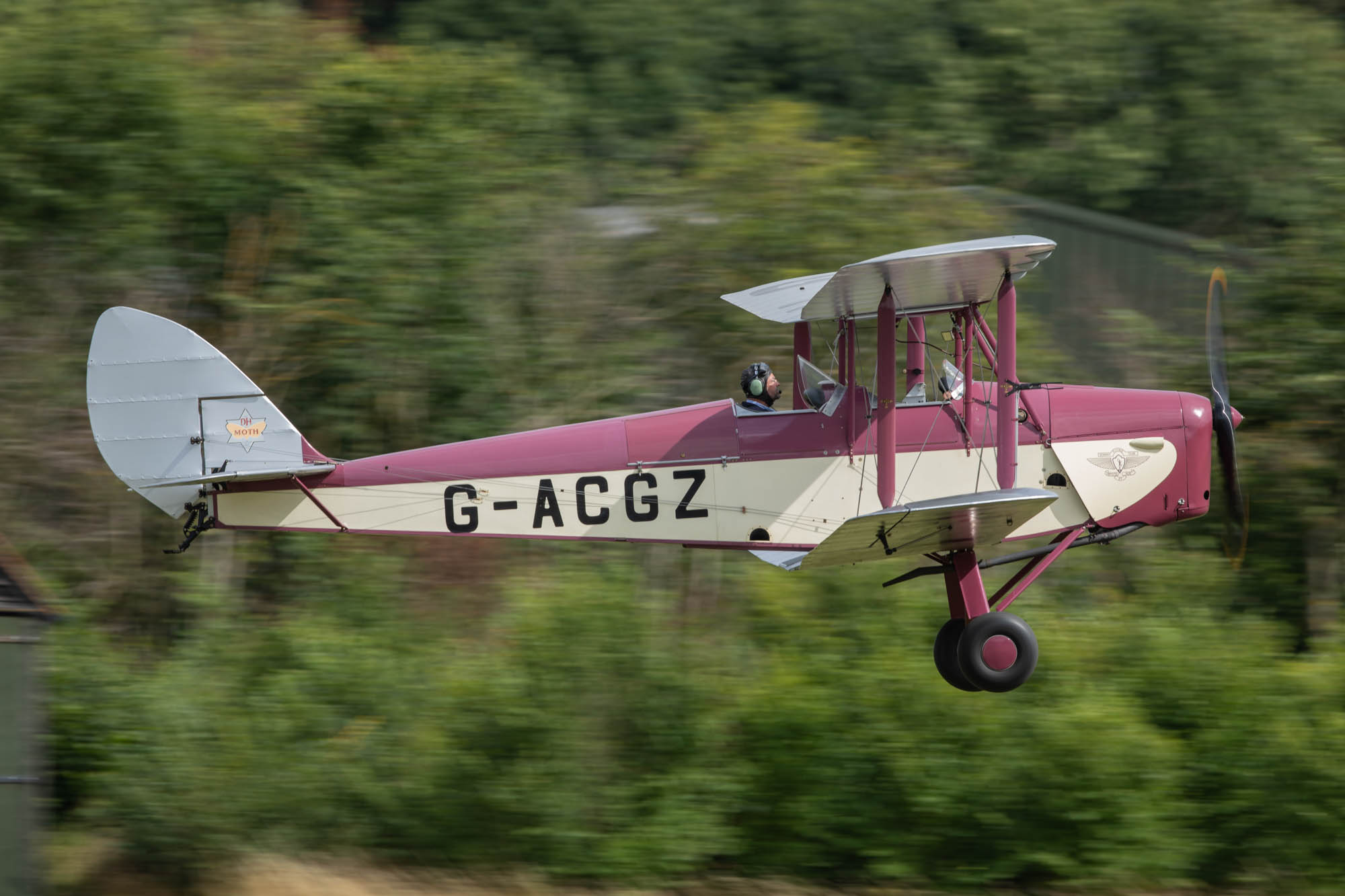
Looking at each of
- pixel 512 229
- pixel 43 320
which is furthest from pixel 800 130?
pixel 43 320

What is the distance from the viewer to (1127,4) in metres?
23.8

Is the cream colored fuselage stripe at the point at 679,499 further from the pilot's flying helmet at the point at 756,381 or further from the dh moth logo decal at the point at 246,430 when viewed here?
the pilot's flying helmet at the point at 756,381

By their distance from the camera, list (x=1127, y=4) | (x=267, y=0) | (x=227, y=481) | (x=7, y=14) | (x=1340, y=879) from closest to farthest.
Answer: (x=227, y=481) < (x=1340, y=879) < (x=7, y=14) < (x=267, y=0) < (x=1127, y=4)

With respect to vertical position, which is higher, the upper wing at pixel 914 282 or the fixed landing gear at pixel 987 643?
the upper wing at pixel 914 282

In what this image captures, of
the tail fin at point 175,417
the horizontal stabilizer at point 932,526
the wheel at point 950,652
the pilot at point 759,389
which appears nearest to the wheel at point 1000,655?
the wheel at point 950,652

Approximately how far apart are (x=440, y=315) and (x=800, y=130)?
14.2 feet

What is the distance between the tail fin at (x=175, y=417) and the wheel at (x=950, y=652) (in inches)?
151

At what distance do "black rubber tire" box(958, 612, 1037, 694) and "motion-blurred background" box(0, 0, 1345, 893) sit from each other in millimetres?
5034

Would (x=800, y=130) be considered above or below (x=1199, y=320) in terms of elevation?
above

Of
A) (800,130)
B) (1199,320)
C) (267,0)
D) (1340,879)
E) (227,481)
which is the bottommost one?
(1340,879)

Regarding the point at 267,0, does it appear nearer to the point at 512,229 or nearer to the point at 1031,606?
the point at 512,229

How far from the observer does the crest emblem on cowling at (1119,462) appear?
822 centimetres

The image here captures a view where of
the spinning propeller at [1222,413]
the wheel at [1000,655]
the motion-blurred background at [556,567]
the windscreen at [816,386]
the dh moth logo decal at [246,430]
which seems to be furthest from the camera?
the motion-blurred background at [556,567]

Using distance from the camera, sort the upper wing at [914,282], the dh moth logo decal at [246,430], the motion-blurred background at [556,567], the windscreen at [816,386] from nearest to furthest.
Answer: the upper wing at [914,282], the windscreen at [816,386], the dh moth logo decal at [246,430], the motion-blurred background at [556,567]
